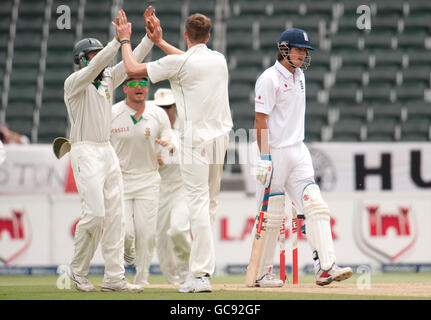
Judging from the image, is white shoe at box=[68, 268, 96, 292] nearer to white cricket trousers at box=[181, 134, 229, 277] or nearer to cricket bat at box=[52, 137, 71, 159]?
white cricket trousers at box=[181, 134, 229, 277]

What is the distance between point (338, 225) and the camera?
12.7 meters

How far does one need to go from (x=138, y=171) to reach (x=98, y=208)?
228 cm

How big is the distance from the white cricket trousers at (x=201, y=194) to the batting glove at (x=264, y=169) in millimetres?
389

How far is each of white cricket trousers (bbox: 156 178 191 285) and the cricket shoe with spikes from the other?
2.71m

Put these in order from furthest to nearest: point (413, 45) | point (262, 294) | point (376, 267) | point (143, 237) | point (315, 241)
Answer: point (413, 45)
point (376, 267)
point (143, 237)
point (315, 241)
point (262, 294)

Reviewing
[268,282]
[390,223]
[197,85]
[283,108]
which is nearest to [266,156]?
[283,108]

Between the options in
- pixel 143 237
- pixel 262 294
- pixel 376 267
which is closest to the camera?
pixel 262 294

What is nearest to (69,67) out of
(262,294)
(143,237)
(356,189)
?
(356,189)

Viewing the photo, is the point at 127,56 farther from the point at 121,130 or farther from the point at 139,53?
the point at 121,130

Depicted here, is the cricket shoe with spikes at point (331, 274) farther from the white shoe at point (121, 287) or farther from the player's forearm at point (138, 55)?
the player's forearm at point (138, 55)

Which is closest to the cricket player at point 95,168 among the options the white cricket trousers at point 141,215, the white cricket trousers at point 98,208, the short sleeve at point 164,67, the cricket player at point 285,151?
the white cricket trousers at point 98,208

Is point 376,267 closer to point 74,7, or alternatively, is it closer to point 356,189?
point 356,189

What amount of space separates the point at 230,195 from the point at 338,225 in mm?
1601

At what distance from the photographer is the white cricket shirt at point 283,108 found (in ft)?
25.6
